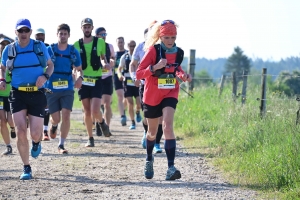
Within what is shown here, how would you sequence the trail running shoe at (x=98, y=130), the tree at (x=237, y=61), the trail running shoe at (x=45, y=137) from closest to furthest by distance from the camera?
the trail running shoe at (x=45, y=137), the trail running shoe at (x=98, y=130), the tree at (x=237, y=61)

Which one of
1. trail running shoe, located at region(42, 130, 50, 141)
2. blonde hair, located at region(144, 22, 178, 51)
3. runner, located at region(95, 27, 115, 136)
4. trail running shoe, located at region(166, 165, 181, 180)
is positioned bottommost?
trail running shoe, located at region(42, 130, 50, 141)

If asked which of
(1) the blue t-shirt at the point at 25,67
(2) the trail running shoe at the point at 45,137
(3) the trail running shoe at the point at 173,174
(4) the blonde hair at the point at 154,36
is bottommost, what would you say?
(2) the trail running shoe at the point at 45,137

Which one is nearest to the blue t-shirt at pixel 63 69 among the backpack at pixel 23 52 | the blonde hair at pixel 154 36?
the backpack at pixel 23 52

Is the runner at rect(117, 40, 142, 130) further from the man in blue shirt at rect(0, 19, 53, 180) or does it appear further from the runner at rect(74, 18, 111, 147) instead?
the man in blue shirt at rect(0, 19, 53, 180)

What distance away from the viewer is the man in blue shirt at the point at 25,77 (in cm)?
964

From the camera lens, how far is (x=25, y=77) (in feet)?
31.8

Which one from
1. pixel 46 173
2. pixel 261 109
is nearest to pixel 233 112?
pixel 261 109

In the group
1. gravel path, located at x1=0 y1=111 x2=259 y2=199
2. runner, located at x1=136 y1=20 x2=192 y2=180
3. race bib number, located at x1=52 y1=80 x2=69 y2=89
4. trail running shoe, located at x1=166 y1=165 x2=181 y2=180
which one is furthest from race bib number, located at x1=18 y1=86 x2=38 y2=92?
race bib number, located at x1=52 y1=80 x2=69 y2=89

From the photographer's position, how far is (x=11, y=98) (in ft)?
32.2

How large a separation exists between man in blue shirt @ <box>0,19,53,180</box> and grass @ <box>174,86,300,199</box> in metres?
2.75

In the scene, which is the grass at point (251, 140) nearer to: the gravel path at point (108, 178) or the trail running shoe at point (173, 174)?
the gravel path at point (108, 178)

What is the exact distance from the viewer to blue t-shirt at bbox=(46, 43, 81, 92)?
12344mm

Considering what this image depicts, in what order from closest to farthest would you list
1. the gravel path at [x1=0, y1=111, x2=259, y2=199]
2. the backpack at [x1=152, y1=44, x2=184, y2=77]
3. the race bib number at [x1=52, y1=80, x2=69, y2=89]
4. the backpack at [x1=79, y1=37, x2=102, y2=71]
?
the gravel path at [x1=0, y1=111, x2=259, y2=199], the backpack at [x1=152, y1=44, x2=184, y2=77], the race bib number at [x1=52, y1=80, x2=69, y2=89], the backpack at [x1=79, y1=37, x2=102, y2=71]

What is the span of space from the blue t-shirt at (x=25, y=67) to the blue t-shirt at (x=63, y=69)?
2.55m
